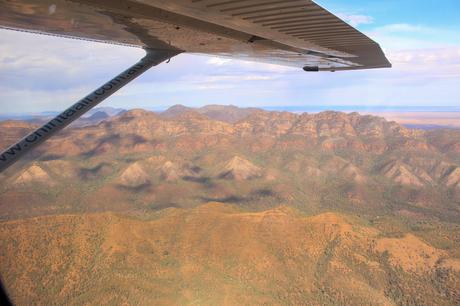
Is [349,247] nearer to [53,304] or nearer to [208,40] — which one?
[53,304]

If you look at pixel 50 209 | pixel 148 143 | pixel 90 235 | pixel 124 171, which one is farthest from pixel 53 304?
pixel 148 143

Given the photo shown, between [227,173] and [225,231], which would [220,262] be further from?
[227,173]

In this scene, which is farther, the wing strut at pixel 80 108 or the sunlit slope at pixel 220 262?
the sunlit slope at pixel 220 262

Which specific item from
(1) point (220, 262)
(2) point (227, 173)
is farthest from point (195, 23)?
(2) point (227, 173)

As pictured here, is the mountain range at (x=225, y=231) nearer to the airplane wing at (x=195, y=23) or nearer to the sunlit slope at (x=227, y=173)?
the sunlit slope at (x=227, y=173)

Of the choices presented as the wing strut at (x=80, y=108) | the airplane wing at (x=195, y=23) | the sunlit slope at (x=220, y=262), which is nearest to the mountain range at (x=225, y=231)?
the sunlit slope at (x=220, y=262)

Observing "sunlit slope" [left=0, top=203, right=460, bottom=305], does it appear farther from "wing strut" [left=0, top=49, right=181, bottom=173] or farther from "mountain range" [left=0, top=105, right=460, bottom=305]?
"wing strut" [left=0, top=49, right=181, bottom=173]
